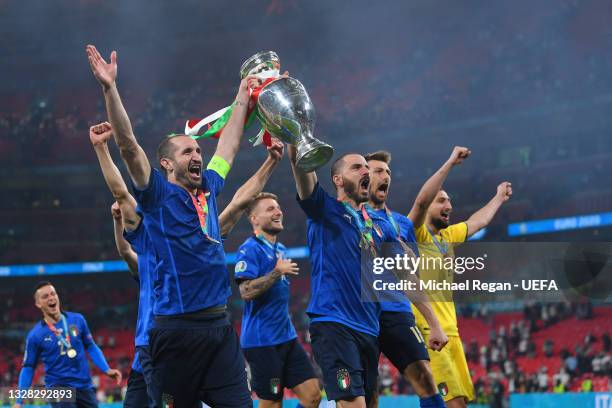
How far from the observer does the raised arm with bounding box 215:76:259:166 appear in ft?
15.3

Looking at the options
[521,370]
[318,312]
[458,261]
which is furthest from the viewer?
[521,370]

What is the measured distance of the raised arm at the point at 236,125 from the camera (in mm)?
4664

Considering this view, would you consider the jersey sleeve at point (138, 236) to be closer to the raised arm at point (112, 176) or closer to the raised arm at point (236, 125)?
the raised arm at point (112, 176)

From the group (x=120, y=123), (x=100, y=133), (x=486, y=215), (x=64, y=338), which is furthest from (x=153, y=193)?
(x=64, y=338)

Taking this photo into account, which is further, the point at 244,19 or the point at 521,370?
the point at 244,19

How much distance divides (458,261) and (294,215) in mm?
19923

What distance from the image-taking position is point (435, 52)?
2973 centimetres

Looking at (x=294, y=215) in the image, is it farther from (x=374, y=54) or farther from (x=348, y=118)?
(x=374, y=54)

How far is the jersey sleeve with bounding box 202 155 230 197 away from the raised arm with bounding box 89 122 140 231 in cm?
58

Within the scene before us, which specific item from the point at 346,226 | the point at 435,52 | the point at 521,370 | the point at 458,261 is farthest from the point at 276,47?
the point at 346,226

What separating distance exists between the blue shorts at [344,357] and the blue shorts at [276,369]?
1.61m

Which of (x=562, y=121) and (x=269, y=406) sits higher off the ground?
(x=562, y=121)

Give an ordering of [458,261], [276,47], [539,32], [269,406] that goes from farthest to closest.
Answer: [276,47] → [539,32] → [458,261] → [269,406]

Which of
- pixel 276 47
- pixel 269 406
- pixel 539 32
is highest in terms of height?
pixel 276 47
